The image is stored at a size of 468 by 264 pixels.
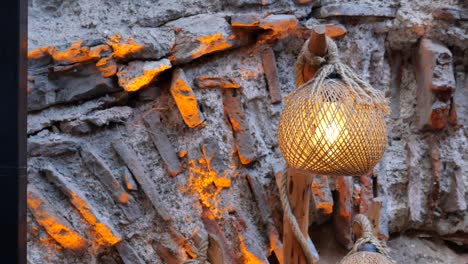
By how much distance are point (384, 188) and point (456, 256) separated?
0.40 m

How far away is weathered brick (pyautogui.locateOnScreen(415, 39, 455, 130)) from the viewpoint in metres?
1.88

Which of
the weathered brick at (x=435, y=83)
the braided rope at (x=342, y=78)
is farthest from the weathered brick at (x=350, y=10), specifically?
the braided rope at (x=342, y=78)

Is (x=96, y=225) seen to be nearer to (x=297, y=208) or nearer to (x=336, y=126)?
(x=297, y=208)

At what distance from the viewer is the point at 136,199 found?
1560mm

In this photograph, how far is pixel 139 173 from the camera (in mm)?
1549

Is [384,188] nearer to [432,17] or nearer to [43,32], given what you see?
[432,17]

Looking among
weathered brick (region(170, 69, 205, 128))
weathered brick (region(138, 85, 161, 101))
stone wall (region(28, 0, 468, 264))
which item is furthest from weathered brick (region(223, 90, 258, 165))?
weathered brick (region(138, 85, 161, 101))

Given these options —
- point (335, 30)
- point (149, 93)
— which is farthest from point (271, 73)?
point (149, 93)

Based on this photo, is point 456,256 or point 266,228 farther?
point 456,256

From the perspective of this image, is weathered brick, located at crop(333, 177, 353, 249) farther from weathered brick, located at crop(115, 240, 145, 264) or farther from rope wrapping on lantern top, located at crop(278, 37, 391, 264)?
weathered brick, located at crop(115, 240, 145, 264)

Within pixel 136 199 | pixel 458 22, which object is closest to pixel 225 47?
pixel 136 199

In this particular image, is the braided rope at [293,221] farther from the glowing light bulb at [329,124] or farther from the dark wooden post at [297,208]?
the glowing light bulb at [329,124]

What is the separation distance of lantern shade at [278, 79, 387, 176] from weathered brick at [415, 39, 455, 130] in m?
0.77
